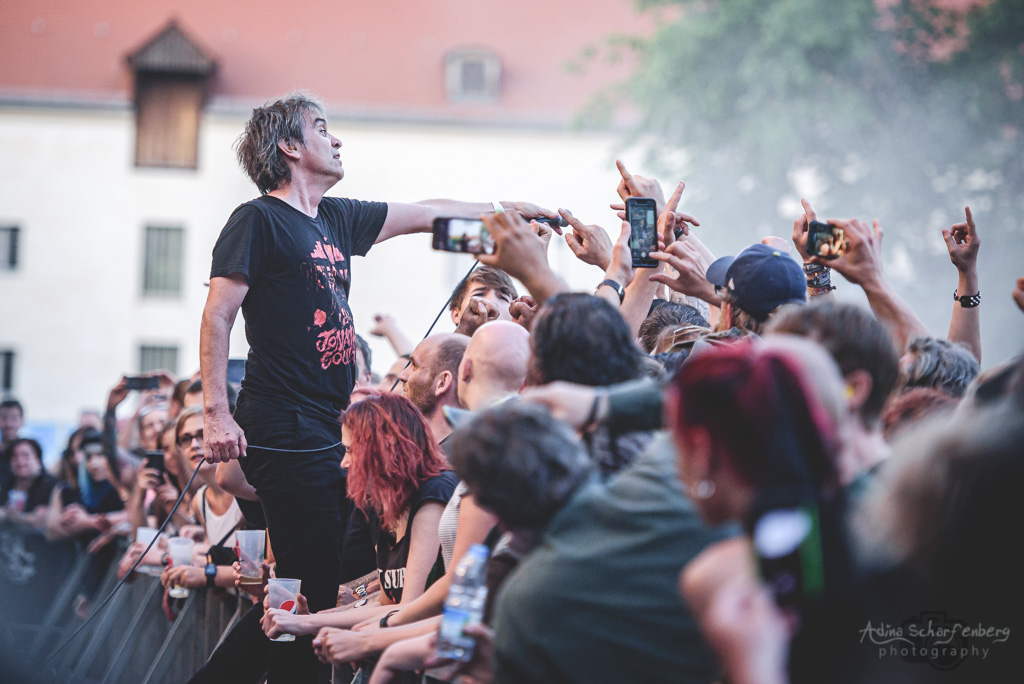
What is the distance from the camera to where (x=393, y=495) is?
357cm

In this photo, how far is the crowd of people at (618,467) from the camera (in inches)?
63.7

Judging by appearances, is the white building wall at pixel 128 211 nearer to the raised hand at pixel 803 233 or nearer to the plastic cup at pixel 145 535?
the plastic cup at pixel 145 535

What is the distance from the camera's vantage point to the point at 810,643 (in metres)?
1.63

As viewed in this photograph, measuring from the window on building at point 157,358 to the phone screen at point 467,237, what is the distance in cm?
2848

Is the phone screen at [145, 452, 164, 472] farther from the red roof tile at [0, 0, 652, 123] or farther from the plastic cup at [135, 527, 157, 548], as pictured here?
the red roof tile at [0, 0, 652, 123]

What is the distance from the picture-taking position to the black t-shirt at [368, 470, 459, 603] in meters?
3.54

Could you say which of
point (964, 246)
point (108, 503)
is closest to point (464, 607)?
point (964, 246)

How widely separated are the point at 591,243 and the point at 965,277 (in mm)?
1367

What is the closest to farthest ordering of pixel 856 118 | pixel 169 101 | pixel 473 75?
pixel 856 118 → pixel 169 101 → pixel 473 75

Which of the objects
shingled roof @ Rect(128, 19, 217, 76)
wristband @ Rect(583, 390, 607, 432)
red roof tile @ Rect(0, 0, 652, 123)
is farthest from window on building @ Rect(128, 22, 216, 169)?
wristband @ Rect(583, 390, 607, 432)

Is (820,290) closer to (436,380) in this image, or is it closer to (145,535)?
(436,380)

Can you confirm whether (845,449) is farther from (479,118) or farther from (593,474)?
(479,118)

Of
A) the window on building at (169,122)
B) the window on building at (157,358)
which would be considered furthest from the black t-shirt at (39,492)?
the window on building at (169,122)

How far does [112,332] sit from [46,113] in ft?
21.3
